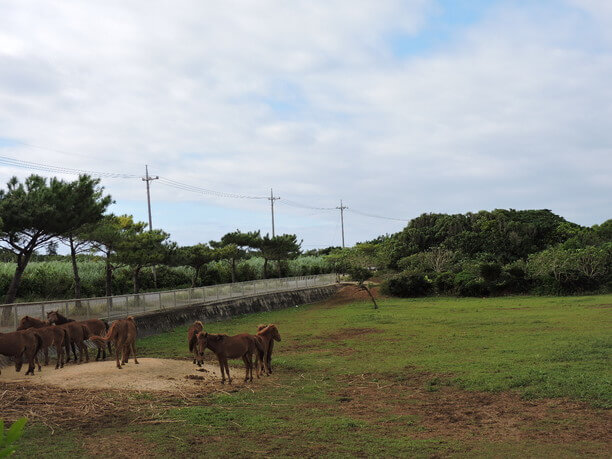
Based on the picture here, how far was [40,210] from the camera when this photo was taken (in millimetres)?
19422

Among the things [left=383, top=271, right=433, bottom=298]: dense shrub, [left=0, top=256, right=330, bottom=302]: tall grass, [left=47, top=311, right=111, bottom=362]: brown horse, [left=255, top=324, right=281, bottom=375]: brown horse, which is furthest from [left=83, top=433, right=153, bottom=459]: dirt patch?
[left=383, top=271, right=433, bottom=298]: dense shrub

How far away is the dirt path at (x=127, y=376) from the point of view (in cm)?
1043

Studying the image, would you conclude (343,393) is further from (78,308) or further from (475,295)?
(475,295)

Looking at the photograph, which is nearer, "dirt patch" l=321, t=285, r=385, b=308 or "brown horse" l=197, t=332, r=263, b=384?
"brown horse" l=197, t=332, r=263, b=384

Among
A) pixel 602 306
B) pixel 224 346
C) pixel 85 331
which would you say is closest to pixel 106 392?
pixel 224 346

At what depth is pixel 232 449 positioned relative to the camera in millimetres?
6703

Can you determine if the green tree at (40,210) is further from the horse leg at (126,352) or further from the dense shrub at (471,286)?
the dense shrub at (471,286)

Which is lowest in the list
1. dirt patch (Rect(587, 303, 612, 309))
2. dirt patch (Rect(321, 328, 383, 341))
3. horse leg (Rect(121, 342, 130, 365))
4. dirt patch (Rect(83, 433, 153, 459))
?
dirt patch (Rect(587, 303, 612, 309))

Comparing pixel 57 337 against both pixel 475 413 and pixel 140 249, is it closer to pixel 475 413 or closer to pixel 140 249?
pixel 475 413

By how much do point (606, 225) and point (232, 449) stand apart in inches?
2123

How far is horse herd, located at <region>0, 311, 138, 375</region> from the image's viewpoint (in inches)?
442

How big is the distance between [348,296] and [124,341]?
97.9 feet

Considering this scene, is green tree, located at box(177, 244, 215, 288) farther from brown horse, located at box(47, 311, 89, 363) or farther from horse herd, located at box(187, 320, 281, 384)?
horse herd, located at box(187, 320, 281, 384)

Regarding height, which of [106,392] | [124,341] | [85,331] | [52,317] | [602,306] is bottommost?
[602,306]
